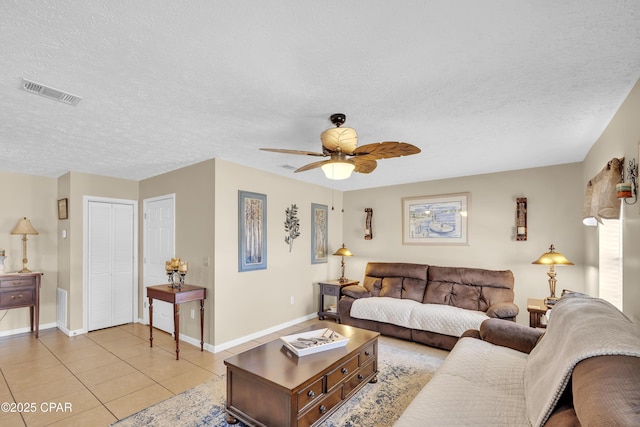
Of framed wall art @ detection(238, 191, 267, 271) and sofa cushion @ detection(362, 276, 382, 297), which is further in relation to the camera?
sofa cushion @ detection(362, 276, 382, 297)

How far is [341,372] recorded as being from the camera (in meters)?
2.49

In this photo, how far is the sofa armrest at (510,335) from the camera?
245cm

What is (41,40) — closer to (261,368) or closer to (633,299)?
(261,368)

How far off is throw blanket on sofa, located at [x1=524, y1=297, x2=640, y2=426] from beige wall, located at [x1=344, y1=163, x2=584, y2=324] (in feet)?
8.63

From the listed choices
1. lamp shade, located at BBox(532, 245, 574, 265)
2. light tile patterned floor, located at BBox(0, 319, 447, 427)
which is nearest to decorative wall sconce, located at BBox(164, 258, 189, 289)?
light tile patterned floor, located at BBox(0, 319, 447, 427)

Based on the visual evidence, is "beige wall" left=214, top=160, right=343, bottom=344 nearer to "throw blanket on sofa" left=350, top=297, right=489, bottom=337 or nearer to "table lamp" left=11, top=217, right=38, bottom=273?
"throw blanket on sofa" left=350, top=297, right=489, bottom=337

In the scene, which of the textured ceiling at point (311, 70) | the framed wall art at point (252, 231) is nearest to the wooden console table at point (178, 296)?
the framed wall art at point (252, 231)

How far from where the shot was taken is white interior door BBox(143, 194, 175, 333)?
14.8 feet

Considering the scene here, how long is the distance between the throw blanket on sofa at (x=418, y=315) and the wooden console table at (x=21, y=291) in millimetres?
4421

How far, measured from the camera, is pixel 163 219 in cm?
466

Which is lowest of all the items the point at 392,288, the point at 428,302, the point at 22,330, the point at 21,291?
the point at 22,330

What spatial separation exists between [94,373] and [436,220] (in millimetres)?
4856

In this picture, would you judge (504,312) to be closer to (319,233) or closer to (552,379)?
(552,379)

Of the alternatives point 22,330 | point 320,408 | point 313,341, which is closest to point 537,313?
point 313,341
